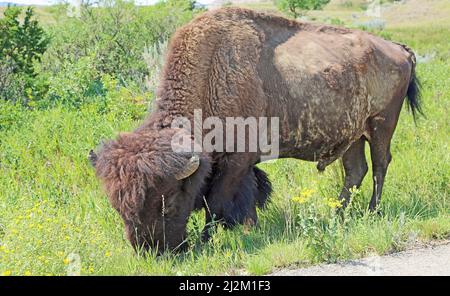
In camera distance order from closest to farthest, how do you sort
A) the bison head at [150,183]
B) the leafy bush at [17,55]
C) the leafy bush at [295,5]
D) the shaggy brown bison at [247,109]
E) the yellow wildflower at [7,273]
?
the yellow wildflower at [7,273] < the bison head at [150,183] < the shaggy brown bison at [247,109] < the leafy bush at [17,55] < the leafy bush at [295,5]

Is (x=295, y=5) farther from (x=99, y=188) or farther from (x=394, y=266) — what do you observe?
(x=394, y=266)

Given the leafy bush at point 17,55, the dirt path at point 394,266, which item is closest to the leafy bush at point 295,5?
the leafy bush at point 17,55

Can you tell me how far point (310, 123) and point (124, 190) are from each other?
2.60 metres

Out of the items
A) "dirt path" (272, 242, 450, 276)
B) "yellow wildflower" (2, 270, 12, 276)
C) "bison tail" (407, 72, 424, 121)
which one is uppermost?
"bison tail" (407, 72, 424, 121)

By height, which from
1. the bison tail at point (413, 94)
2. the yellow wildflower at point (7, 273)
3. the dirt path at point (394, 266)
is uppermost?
the bison tail at point (413, 94)

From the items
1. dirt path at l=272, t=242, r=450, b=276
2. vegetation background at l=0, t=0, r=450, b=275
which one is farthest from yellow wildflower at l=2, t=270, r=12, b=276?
dirt path at l=272, t=242, r=450, b=276

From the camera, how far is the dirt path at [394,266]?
4734mm

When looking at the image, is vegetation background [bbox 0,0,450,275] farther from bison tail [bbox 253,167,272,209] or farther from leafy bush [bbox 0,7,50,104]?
bison tail [bbox 253,167,272,209]

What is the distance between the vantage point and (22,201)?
6.70 metres

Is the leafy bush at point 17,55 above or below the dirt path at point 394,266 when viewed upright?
above

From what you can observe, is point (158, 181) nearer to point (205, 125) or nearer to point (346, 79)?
point (205, 125)

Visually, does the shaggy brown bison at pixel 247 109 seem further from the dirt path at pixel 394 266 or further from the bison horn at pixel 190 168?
the dirt path at pixel 394 266

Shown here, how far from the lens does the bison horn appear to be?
17.3 feet

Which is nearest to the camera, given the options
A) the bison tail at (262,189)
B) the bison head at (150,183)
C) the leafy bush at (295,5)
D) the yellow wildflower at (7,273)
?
the yellow wildflower at (7,273)
